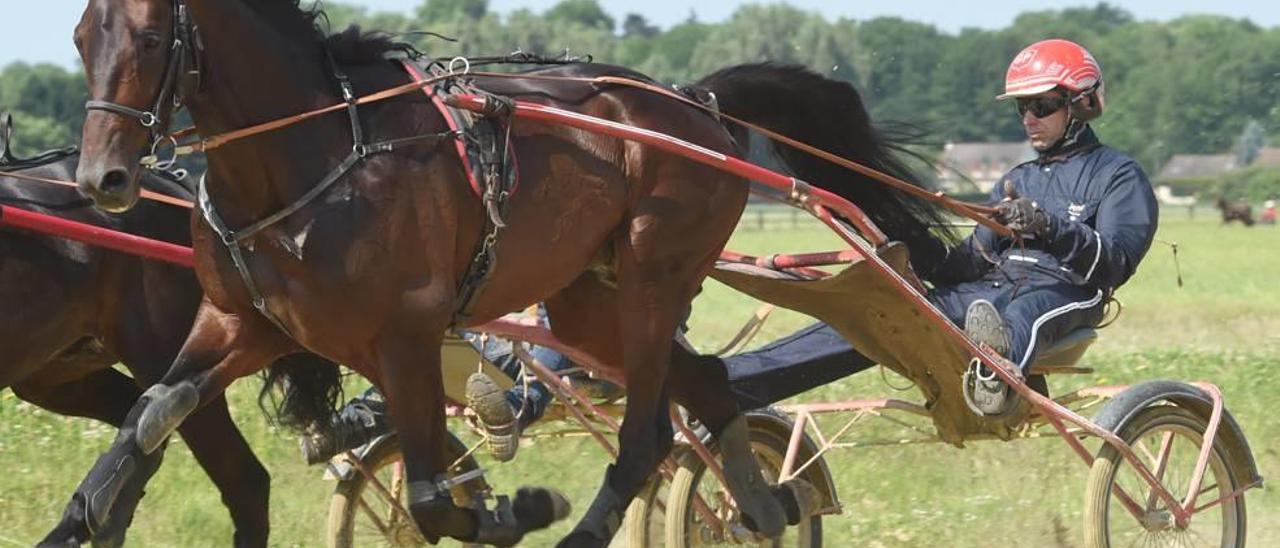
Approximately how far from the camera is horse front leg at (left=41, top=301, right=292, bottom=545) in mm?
5098

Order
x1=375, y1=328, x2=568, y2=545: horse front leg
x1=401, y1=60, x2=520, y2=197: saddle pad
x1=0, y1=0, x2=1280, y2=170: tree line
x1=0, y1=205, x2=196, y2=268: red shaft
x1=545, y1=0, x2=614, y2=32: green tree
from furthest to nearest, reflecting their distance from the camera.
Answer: x1=545, y1=0, x2=614, y2=32: green tree → x1=0, y1=0, x2=1280, y2=170: tree line → x1=0, y1=205, x2=196, y2=268: red shaft → x1=401, y1=60, x2=520, y2=197: saddle pad → x1=375, y1=328, x2=568, y2=545: horse front leg

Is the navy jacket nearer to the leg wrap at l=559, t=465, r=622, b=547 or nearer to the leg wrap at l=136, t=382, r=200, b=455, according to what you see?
the leg wrap at l=559, t=465, r=622, b=547

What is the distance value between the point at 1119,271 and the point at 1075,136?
53 centimetres

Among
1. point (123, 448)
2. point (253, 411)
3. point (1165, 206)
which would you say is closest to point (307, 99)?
point (123, 448)

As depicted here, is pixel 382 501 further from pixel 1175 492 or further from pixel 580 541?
pixel 1175 492

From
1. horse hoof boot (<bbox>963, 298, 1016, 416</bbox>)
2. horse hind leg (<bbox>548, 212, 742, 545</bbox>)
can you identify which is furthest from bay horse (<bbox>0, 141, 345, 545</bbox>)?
horse hoof boot (<bbox>963, 298, 1016, 416</bbox>)

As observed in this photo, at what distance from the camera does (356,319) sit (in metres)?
4.86

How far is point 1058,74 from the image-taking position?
641 cm

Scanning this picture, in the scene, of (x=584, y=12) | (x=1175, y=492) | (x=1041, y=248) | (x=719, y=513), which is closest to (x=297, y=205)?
(x=719, y=513)

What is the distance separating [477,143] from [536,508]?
1020 millimetres

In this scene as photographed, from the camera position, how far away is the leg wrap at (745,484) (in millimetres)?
5945

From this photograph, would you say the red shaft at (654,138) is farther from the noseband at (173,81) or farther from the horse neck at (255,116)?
the noseband at (173,81)

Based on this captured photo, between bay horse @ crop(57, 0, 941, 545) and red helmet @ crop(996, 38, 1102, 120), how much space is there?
1228 mm

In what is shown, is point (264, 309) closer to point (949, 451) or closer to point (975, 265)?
point (975, 265)
